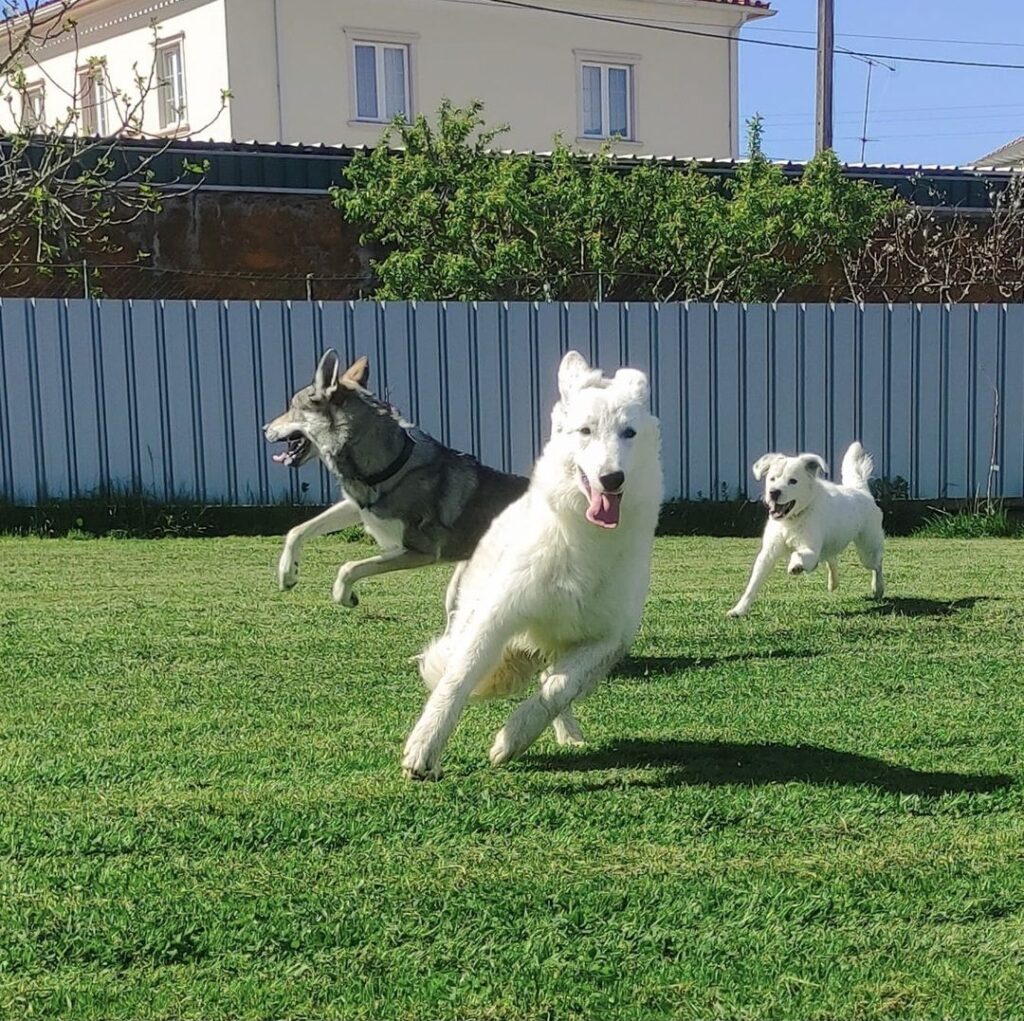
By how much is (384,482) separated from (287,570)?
28.0 inches

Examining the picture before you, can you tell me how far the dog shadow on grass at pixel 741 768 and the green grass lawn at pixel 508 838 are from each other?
0.02 m

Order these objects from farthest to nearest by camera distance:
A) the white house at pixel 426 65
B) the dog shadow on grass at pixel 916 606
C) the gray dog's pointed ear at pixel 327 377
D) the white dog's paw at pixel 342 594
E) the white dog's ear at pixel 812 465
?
the white house at pixel 426 65 → the white dog's ear at pixel 812 465 → the dog shadow on grass at pixel 916 606 → the gray dog's pointed ear at pixel 327 377 → the white dog's paw at pixel 342 594

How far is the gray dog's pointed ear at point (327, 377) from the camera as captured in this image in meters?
7.52

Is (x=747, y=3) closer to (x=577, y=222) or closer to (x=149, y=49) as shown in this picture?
(x=149, y=49)

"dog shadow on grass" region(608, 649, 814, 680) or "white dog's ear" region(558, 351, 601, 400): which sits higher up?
"white dog's ear" region(558, 351, 601, 400)

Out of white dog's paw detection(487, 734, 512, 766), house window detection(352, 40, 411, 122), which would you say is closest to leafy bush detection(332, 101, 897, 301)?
white dog's paw detection(487, 734, 512, 766)

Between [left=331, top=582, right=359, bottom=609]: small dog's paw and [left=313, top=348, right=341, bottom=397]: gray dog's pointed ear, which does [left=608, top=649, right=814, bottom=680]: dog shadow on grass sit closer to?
[left=331, top=582, right=359, bottom=609]: small dog's paw

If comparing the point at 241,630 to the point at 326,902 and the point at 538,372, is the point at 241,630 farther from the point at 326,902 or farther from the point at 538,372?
the point at 538,372

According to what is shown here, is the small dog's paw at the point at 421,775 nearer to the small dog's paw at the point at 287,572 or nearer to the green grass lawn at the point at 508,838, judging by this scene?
the green grass lawn at the point at 508,838

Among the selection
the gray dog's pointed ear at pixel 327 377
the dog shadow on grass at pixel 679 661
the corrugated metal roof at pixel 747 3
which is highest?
the corrugated metal roof at pixel 747 3

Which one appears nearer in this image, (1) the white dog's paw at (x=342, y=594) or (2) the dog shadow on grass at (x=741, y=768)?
(2) the dog shadow on grass at (x=741, y=768)

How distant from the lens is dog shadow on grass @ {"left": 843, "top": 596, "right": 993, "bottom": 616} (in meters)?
8.21

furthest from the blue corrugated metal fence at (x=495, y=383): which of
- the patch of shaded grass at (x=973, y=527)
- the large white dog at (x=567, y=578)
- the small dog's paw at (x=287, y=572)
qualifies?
the large white dog at (x=567, y=578)

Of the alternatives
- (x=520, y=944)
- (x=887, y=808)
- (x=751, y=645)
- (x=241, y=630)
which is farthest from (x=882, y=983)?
(x=241, y=630)
